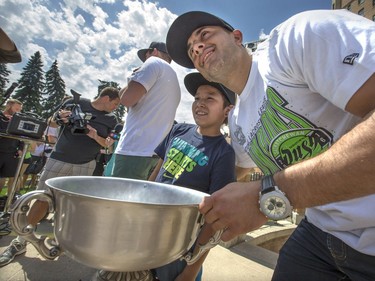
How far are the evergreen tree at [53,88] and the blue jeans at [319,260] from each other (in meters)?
44.4

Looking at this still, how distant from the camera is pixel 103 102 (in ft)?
11.3

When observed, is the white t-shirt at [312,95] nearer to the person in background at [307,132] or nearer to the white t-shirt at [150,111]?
the person in background at [307,132]

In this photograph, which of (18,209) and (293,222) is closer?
(18,209)

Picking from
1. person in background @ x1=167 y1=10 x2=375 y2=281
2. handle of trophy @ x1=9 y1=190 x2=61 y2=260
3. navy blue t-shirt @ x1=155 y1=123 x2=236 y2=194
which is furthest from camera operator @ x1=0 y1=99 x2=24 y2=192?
handle of trophy @ x1=9 y1=190 x2=61 y2=260

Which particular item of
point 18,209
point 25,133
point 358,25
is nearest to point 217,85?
point 358,25

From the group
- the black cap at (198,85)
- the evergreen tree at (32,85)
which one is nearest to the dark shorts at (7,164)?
the black cap at (198,85)

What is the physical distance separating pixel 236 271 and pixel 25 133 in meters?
2.78

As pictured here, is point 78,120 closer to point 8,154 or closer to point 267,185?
point 8,154

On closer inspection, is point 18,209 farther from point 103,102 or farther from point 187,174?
point 103,102

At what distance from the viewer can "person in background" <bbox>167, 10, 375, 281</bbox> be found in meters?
0.60

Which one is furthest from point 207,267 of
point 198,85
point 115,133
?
point 115,133

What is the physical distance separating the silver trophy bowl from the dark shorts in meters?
4.57

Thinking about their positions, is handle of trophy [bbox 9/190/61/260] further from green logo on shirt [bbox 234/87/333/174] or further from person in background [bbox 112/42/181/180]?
person in background [bbox 112/42/181/180]

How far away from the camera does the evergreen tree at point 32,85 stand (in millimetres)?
36312
